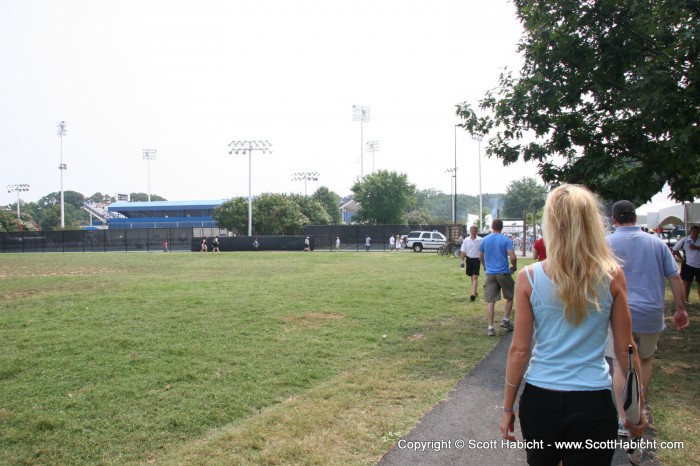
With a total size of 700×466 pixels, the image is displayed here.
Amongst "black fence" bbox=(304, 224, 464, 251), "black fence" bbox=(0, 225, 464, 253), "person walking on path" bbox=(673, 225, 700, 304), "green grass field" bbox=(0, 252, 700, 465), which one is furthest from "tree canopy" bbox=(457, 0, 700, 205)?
"black fence" bbox=(304, 224, 464, 251)

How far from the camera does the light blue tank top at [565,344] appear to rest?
2.34m

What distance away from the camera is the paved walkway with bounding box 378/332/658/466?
3.74 m

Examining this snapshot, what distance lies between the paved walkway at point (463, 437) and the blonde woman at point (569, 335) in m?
1.46

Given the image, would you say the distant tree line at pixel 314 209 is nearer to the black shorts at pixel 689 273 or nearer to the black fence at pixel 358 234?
the black fence at pixel 358 234

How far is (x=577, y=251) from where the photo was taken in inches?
91.9

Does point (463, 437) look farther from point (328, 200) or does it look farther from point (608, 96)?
point (328, 200)

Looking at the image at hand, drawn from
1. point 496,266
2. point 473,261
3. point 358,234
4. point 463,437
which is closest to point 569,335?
point 463,437

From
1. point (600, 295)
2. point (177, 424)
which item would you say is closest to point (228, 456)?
point (177, 424)

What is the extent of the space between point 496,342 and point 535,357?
5.54m

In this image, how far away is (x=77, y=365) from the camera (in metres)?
6.16

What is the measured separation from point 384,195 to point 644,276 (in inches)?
2582

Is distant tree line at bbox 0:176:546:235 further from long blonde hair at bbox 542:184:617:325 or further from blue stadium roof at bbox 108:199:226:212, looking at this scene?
long blonde hair at bbox 542:184:617:325

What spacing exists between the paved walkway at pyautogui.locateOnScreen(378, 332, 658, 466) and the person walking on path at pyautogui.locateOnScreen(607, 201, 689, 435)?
0.99m

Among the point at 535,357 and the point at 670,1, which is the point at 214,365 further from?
the point at 670,1
